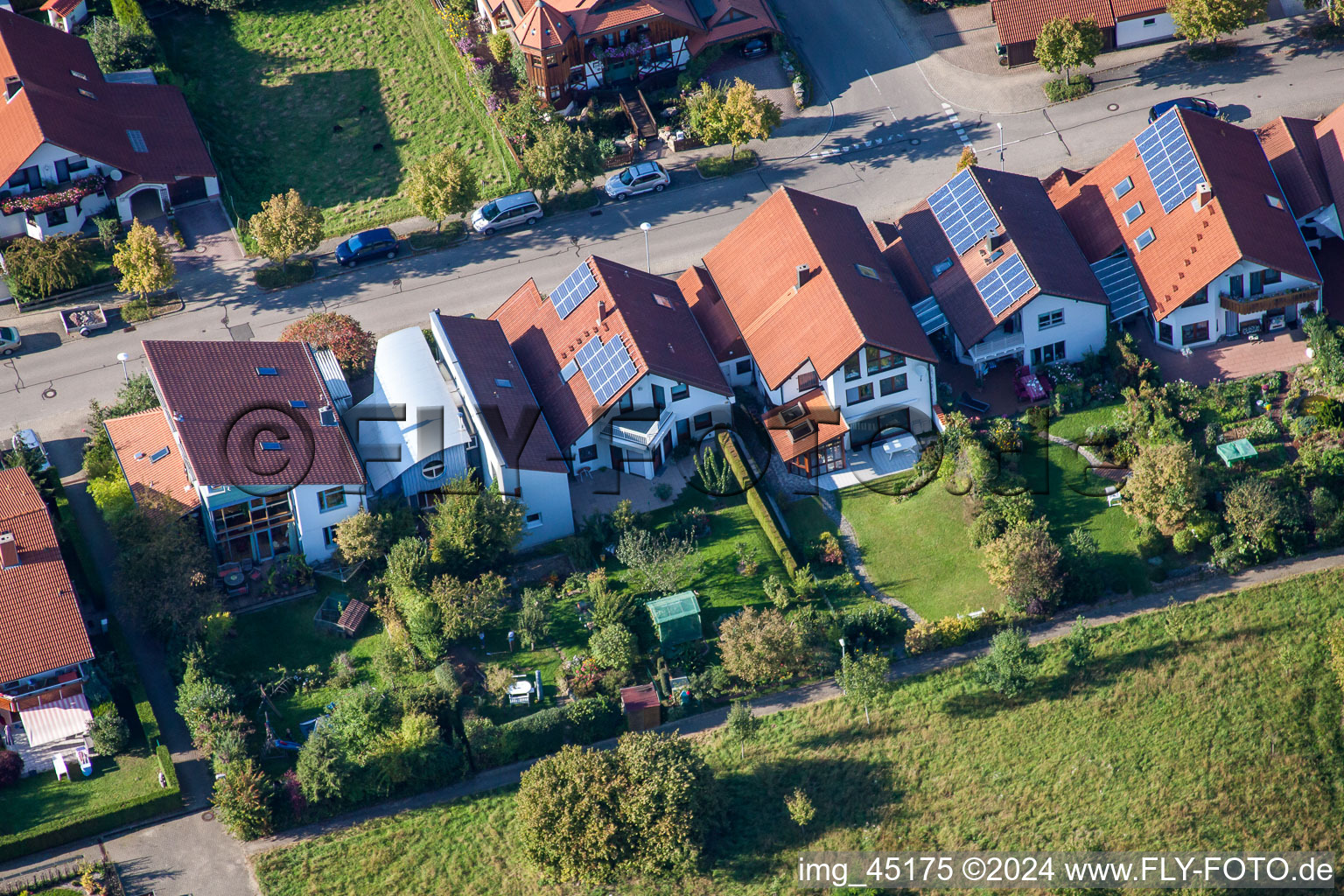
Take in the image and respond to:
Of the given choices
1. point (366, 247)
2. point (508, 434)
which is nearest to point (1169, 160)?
point (508, 434)

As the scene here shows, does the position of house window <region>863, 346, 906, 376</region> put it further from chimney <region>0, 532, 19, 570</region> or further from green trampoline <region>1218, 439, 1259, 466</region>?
chimney <region>0, 532, 19, 570</region>

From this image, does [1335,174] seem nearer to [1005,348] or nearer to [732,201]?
[1005,348]

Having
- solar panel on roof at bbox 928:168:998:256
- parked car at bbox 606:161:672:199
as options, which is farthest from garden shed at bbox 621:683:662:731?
parked car at bbox 606:161:672:199

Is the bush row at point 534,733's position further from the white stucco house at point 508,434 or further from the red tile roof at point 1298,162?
the red tile roof at point 1298,162

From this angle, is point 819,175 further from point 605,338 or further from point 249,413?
point 249,413

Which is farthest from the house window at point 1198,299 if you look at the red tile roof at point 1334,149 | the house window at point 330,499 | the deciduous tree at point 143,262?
the deciduous tree at point 143,262

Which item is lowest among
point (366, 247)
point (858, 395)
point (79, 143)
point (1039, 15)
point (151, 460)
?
point (858, 395)
